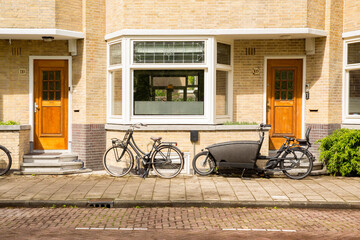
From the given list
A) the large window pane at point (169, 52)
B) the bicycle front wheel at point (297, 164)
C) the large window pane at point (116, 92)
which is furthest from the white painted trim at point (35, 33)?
the bicycle front wheel at point (297, 164)

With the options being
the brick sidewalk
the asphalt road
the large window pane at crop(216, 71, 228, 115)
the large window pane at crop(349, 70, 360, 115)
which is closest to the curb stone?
the brick sidewalk

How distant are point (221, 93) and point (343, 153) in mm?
3322

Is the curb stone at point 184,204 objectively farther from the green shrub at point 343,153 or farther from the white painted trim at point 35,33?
the white painted trim at point 35,33

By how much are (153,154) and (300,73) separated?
4628 millimetres

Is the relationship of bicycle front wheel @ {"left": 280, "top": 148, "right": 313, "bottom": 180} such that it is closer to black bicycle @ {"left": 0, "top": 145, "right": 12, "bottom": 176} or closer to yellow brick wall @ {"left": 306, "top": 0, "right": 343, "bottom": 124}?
yellow brick wall @ {"left": 306, "top": 0, "right": 343, "bottom": 124}

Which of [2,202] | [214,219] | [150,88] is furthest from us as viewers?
[150,88]

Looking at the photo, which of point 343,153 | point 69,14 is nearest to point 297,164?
point 343,153

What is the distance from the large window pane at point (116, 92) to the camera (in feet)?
37.4

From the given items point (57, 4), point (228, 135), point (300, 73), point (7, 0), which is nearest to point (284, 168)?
point (228, 135)

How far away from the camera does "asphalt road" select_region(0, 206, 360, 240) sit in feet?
19.2

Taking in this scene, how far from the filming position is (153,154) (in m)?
10.4

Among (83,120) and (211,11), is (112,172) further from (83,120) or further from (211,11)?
(211,11)

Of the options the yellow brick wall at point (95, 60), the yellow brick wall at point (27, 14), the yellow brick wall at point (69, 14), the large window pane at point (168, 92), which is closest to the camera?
the yellow brick wall at point (27, 14)

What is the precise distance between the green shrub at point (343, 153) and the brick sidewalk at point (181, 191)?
0.31 metres
